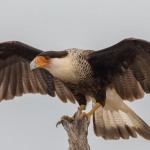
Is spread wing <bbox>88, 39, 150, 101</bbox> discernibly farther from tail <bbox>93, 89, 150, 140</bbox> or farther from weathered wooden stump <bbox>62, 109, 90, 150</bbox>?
weathered wooden stump <bbox>62, 109, 90, 150</bbox>

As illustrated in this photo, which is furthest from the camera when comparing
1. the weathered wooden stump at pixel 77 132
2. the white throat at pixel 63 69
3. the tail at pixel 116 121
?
the tail at pixel 116 121

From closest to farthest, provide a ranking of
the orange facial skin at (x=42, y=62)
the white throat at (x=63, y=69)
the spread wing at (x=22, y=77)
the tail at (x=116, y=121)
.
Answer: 1. the orange facial skin at (x=42, y=62)
2. the white throat at (x=63, y=69)
3. the tail at (x=116, y=121)
4. the spread wing at (x=22, y=77)

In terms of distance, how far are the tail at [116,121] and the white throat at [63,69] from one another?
2.67ft

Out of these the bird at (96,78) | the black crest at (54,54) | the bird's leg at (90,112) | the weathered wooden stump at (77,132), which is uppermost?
the black crest at (54,54)

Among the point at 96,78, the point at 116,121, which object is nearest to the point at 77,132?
the point at 96,78

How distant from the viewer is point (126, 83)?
10.5 m

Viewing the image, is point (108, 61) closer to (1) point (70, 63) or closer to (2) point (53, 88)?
(1) point (70, 63)

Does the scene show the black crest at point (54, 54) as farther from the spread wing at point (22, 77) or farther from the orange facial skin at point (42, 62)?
the spread wing at point (22, 77)

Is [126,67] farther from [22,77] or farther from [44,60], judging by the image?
[22,77]

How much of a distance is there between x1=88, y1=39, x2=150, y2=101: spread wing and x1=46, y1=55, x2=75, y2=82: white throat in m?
0.39

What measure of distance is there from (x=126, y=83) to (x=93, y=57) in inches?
28.9

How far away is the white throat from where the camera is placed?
989 centimetres

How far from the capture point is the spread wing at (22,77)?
1128 centimetres

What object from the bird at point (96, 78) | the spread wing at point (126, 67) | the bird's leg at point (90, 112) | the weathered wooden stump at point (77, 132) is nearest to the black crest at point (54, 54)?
the bird at point (96, 78)
